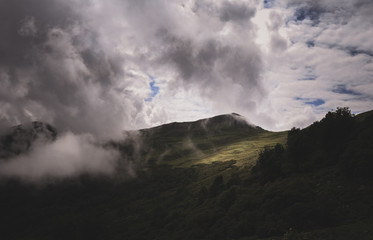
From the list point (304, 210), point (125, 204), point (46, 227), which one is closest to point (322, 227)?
point (304, 210)

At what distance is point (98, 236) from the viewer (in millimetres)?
125688

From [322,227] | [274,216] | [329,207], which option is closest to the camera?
[322,227]

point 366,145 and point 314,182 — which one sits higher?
point 366,145

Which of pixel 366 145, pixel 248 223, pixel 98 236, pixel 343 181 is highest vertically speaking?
pixel 366 145

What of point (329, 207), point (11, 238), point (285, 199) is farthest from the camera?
point (11, 238)

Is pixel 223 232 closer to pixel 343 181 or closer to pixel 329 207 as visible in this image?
pixel 329 207

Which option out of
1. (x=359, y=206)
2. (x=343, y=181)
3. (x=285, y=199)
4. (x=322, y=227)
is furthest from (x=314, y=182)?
(x=322, y=227)

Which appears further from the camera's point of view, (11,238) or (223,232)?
(11,238)

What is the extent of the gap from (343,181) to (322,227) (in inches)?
659

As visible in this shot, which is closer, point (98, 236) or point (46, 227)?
point (98, 236)

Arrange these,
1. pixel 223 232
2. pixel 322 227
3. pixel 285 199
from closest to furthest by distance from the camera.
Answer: pixel 322 227, pixel 285 199, pixel 223 232

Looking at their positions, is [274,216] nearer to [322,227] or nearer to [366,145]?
[322,227]

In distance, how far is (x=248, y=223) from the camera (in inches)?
1399

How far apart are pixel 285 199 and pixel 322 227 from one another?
9629 mm
